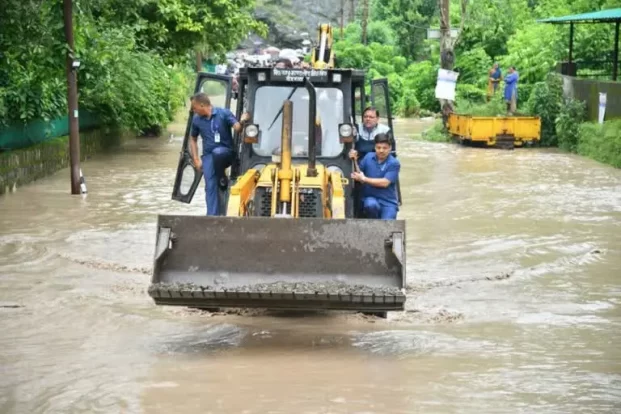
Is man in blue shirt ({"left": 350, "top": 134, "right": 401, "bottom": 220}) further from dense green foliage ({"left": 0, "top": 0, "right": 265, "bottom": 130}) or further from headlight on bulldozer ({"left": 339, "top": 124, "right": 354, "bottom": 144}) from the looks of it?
dense green foliage ({"left": 0, "top": 0, "right": 265, "bottom": 130})

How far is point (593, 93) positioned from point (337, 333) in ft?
70.3

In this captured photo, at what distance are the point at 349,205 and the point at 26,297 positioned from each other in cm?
354

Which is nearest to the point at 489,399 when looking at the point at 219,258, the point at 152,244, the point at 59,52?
Result: the point at 219,258

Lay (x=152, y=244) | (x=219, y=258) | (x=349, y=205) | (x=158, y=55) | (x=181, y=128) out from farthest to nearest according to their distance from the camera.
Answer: (x=181, y=128) < (x=158, y=55) < (x=152, y=244) < (x=349, y=205) < (x=219, y=258)

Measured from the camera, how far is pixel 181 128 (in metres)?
41.9

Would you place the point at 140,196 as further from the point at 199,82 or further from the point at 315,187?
the point at 315,187

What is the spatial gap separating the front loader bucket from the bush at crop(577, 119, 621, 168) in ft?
57.2

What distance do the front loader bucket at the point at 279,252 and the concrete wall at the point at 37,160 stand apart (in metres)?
11.4

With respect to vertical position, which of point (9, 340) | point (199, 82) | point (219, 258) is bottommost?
point (9, 340)

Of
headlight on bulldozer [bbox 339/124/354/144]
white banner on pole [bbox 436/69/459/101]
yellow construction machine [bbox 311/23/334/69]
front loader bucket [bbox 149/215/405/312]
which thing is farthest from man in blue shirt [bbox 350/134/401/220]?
white banner on pole [bbox 436/69/459/101]

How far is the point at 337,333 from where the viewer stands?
1070 centimetres

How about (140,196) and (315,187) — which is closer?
(315,187)

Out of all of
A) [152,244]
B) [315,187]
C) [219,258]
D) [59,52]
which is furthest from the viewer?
[59,52]

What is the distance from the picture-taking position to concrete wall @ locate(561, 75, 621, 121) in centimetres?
2842
